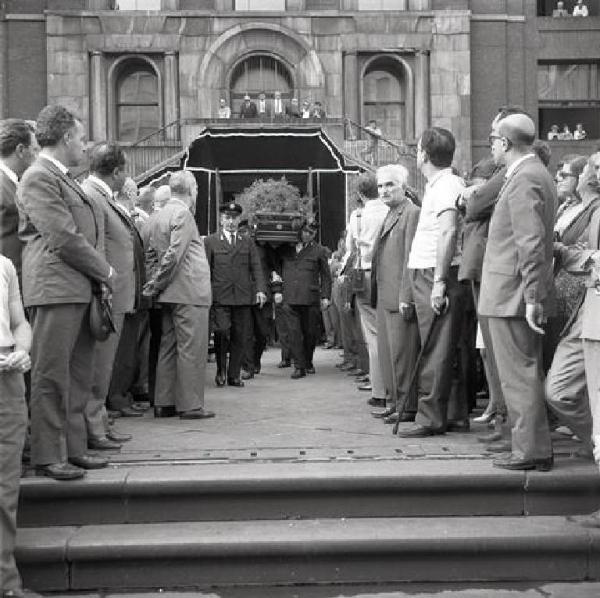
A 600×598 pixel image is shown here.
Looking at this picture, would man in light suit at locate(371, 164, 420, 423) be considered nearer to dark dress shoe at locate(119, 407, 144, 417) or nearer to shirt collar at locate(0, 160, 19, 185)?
dark dress shoe at locate(119, 407, 144, 417)

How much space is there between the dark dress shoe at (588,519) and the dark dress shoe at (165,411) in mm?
3886

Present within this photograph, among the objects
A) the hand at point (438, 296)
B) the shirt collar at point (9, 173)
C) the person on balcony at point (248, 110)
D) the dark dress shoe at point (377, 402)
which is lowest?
the dark dress shoe at point (377, 402)

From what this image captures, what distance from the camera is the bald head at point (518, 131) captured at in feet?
19.9

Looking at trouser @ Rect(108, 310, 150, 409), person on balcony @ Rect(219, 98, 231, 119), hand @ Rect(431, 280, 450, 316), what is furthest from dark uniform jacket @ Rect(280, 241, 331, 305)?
person on balcony @ Rect(219, 98, 231, 119)

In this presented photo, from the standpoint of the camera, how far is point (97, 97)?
31.0 m

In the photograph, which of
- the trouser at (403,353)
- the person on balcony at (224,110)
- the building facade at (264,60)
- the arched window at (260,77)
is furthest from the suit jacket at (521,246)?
the arched window at (260,77)

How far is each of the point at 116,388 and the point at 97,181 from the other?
2011 mm

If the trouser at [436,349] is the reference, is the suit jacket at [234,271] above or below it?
above

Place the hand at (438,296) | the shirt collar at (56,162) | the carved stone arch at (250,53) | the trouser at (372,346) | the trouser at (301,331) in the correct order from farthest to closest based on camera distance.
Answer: the carved stone arch at (250,53) < the trouser at (301,331) < the trouser at (372,346) < the hand at (438,296) < the shirt collar at (56,162)

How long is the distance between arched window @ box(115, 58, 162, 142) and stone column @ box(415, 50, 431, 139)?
26.0ft

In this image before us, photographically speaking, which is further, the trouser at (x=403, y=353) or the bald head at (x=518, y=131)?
the trouser at (x=403, y=353)

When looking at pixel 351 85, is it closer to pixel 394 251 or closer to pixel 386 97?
pixel 386 97

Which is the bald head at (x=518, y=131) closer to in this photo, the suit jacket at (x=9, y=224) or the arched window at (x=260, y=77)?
the suit jacket at (x=9, y=224)

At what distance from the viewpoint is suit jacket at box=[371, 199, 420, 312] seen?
786 cm
